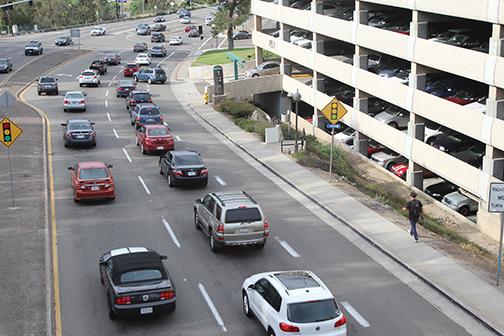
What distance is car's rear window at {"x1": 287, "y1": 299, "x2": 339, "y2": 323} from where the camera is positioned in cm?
1642

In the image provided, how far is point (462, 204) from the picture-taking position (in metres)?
35.1

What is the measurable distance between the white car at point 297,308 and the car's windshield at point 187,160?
48.0ft

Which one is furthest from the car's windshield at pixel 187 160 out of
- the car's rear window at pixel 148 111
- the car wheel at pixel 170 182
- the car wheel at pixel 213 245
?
the car's rear window at pixel 148 111

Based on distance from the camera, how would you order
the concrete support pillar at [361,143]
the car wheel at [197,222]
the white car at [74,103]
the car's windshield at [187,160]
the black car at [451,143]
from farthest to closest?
the white car at [74,103] < the concrete support pillar at [361,143] < the black car at [451,143] < the car's windshield at [187,160] < the car wheel at [197,222]

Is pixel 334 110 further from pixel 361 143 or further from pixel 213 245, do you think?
pixel 361 143

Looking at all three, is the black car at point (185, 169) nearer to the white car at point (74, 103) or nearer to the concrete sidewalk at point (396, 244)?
the concrete sidewalk at point (396, 244)

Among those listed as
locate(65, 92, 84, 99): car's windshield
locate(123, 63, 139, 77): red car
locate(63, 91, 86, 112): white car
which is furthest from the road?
locate(123, 63, 139, 77): red car

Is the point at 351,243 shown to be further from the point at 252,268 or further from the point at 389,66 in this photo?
the point at 389,66

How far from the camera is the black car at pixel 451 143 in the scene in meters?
37.0

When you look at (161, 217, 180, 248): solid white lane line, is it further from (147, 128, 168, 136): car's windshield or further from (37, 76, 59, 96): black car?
(37, 76, 59, 96): black car

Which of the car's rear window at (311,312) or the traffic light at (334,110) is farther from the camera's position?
the traffic light at (334,110)

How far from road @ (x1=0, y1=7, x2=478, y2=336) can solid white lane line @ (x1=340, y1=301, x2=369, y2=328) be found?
0.03 metres

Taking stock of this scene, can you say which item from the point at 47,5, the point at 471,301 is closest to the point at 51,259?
the point at 471,301

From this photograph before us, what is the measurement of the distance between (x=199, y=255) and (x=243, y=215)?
2083mm
